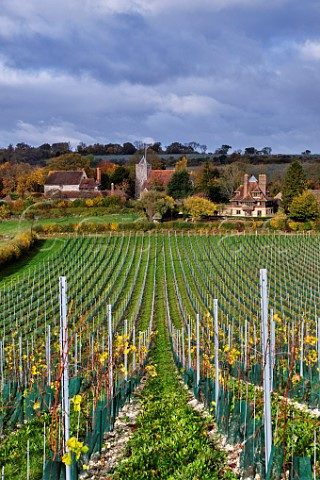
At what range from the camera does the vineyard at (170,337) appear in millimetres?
5258

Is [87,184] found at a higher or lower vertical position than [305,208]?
higher

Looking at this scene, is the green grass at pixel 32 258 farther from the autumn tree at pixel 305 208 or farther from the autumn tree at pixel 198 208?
the autumn tree at pixel 305 208

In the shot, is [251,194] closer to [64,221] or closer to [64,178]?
[64,221]

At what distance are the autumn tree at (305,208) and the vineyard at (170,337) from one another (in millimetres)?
5940

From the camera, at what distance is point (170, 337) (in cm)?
1523

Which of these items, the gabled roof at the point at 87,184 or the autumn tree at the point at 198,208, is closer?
the autumn tree at the point at 198,208

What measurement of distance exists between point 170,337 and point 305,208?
29312 mm

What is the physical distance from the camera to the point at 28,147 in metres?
141

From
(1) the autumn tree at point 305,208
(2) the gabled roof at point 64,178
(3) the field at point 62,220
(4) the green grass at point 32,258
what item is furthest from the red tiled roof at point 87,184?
(1) the autumn tree at point 305,208

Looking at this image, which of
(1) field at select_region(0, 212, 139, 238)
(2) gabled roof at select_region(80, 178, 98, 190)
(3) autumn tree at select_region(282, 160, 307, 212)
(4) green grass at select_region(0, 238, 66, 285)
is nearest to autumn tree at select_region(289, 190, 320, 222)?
(3) autumn tree at select_region(282, 160, 307, 212)

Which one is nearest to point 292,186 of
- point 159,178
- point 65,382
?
point 159,178

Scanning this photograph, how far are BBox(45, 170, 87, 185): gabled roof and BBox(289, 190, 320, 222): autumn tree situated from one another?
89.2 feet

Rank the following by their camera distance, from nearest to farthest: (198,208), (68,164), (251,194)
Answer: (198,208) → (251,194) → (68,164)

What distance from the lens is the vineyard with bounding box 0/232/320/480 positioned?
5.26 meters
